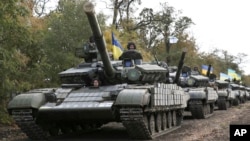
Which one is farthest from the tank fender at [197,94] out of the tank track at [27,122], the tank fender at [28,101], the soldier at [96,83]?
the tank fender at [28,101]

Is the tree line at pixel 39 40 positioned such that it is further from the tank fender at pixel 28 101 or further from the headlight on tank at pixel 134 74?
the headlight on tank at pixel 134 74

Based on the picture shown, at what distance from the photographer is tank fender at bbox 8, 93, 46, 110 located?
34.0 feet

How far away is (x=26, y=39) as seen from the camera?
12844 mm

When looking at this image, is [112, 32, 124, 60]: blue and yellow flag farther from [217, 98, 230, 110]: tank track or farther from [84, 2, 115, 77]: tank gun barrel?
[217, 98, 230, 110]: tank track

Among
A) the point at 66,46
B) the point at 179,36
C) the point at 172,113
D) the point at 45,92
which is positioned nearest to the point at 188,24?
the point at 179,36

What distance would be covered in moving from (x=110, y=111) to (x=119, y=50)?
5806 mm

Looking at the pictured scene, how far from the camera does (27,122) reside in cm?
1048

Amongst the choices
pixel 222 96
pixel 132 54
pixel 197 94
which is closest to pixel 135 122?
pixel 132 54

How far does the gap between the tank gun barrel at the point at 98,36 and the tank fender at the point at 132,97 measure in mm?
1154

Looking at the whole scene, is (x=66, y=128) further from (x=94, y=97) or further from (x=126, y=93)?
(x=126, y=93)

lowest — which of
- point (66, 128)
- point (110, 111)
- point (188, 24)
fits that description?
point (66, 128)

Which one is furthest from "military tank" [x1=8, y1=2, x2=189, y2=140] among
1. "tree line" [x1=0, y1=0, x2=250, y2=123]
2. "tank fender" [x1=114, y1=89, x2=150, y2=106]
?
"tree line" [x1=0, y1=0, x2=250, y2=123]

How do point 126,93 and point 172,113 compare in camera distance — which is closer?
point 126,93

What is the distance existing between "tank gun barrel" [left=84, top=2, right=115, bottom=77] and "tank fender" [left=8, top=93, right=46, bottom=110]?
5.83 feet
